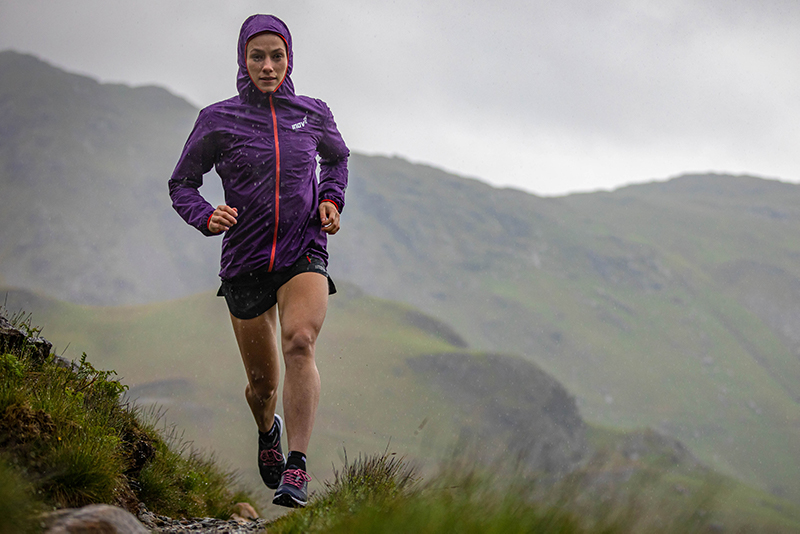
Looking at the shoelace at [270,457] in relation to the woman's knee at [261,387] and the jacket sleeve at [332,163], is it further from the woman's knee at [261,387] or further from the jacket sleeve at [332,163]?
the jacket sleeve at [332,163]

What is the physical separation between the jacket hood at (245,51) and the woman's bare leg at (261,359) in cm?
162

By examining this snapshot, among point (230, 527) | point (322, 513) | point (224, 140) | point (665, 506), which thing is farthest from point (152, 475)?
point (665, 506)

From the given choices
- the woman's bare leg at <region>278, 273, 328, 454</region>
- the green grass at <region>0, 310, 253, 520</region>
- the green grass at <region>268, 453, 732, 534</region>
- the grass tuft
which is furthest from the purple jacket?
the grass tuft

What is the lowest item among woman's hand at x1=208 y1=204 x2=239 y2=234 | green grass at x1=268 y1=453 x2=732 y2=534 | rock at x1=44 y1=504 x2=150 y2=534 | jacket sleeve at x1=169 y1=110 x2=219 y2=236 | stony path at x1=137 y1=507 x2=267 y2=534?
stony path at x1=137 y1=507 x2=267 y2=534

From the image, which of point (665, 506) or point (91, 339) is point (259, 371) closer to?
point (665, 506)

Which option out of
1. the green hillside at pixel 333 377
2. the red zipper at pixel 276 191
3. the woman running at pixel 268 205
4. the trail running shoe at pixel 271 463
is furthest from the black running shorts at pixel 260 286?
the green hillside at pixel 333 377

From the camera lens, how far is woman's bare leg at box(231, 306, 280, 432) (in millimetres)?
4844

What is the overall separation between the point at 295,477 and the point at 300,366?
70 centimetres

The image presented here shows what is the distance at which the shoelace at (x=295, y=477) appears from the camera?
3.95m

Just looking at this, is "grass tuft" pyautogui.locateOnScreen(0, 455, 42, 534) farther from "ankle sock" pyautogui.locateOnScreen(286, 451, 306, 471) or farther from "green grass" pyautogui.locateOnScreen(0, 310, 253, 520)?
"ankle sock" pyautogui.locateOnScreen(286, 451, 306, 471)

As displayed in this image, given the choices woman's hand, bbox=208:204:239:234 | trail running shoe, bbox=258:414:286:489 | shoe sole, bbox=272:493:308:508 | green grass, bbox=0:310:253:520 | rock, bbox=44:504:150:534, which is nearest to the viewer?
rock, bbox=44:504:150:534

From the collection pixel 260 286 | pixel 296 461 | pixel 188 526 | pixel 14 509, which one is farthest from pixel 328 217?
pixel 14 509

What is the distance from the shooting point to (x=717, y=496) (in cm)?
241

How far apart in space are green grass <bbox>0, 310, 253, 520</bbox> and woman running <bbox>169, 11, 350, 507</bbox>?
101cm
